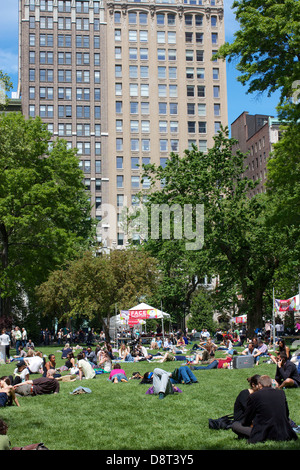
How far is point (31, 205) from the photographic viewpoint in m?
41.2

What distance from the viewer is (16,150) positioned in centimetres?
4034

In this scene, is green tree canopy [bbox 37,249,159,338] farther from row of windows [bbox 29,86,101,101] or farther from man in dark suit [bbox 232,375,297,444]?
row of windows [bbox 29,86,101,101]

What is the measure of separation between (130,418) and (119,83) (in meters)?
87.3

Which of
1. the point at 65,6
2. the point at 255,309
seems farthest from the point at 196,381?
the point at 65,6

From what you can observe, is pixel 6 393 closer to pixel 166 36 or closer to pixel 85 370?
pixel 85 370

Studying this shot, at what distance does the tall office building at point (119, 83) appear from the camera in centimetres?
9244

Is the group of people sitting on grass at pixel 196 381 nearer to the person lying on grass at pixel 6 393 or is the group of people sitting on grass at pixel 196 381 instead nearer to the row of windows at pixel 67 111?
the person lying on grass at pixel 6 393

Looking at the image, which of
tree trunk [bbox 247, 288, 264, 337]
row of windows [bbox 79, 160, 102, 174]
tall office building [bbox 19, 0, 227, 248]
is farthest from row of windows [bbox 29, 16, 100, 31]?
tree trunk [bbox 247, 288, 264, 337]

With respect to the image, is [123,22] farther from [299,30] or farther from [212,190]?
[299,30]

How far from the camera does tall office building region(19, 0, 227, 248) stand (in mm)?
92438

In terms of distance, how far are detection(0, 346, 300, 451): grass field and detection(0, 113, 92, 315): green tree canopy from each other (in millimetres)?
24010

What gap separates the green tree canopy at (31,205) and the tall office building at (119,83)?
46772 millimetres

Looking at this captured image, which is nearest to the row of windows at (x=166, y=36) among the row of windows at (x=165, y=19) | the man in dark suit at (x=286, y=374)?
the row of windows at (x=165, y=19)
